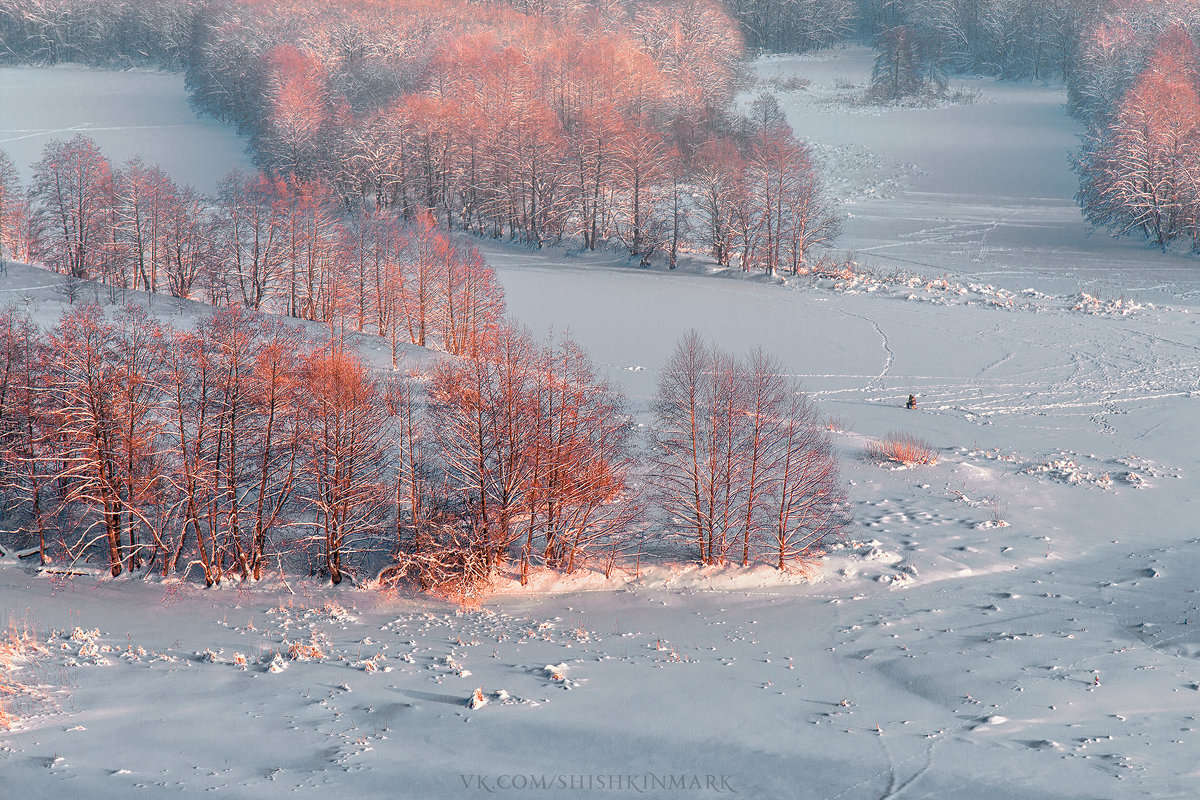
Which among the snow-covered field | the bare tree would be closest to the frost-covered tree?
the snow-covered field

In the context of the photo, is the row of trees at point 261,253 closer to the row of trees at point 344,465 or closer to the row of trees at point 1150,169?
the row of trees at point 344,465

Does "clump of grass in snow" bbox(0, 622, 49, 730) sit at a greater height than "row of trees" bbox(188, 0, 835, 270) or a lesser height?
lesser

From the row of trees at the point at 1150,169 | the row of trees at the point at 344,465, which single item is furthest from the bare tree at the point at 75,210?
the row of trees at the point at 1150,169

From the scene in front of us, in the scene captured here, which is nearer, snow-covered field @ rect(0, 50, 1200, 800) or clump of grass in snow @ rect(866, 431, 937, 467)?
snow-covered field @ rect(0, 50, 1200, 800)

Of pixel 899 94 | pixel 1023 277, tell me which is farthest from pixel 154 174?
pixel 899 94

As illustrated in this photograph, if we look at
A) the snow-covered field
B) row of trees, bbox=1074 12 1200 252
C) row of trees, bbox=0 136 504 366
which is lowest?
the snow-covered field

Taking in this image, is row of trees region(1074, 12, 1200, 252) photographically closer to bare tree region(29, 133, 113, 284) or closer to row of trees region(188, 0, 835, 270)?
row of trees region(188, 0, 835, 270)
